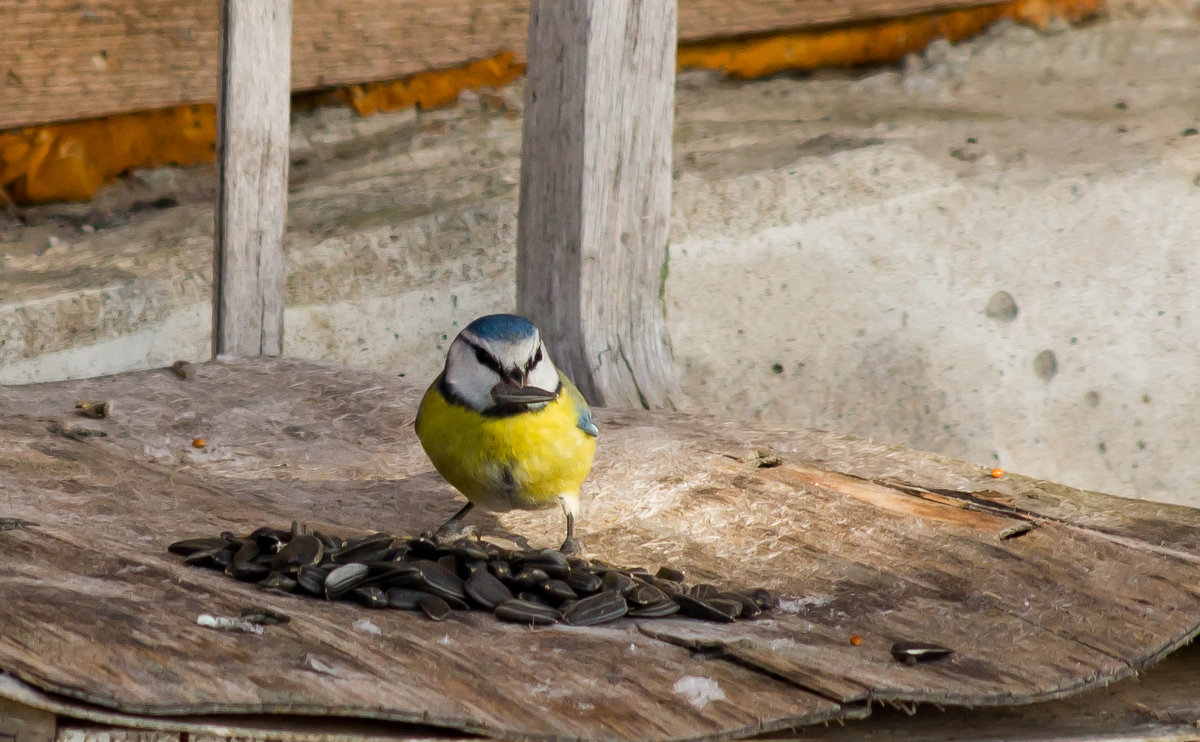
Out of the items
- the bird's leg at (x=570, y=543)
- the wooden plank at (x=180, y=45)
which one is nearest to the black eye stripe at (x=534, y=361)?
the bird's leg at (x=570, y=543)

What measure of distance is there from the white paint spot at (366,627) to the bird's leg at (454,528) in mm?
710

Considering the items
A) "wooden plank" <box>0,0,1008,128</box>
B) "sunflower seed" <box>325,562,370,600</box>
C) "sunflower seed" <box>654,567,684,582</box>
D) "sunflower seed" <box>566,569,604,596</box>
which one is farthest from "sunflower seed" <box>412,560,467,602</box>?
"wooden plank" <box>0,0,1008,128</box>

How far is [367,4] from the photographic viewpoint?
5.54 metres

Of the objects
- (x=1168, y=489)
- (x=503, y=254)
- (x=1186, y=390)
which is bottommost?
(x=1168, y=489)

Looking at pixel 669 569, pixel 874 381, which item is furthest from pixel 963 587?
pixel 874 381

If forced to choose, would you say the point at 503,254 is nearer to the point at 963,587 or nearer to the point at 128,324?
the point at 128,324

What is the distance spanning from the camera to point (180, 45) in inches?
205

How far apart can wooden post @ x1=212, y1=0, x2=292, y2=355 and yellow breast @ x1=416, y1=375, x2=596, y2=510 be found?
156 cm

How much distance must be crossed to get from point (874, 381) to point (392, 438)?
7.36 ft

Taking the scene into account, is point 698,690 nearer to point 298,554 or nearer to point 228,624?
point 228,624

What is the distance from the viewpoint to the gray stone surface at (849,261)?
16.8ft

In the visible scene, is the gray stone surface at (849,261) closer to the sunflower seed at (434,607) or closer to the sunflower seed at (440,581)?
the sunflower seed at (440,581)

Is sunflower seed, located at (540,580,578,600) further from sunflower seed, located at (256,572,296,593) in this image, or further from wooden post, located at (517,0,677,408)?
wooden post, located at (517,0,677,408)

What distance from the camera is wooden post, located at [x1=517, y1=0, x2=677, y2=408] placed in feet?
13.7
